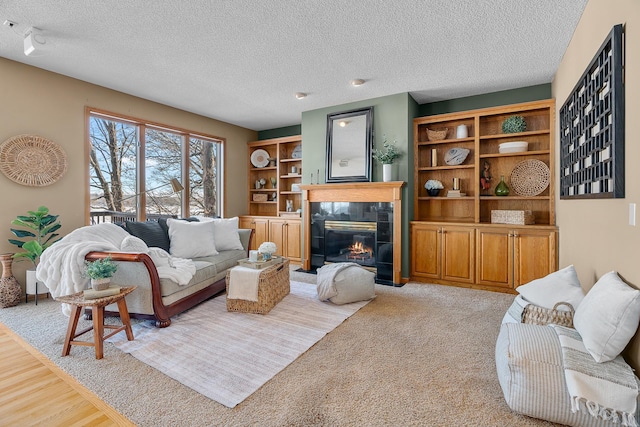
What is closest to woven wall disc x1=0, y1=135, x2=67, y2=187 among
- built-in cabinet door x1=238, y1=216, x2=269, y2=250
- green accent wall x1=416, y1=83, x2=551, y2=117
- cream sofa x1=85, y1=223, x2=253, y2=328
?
cream sofa x1=85, y1=223, x2=253, y2=328

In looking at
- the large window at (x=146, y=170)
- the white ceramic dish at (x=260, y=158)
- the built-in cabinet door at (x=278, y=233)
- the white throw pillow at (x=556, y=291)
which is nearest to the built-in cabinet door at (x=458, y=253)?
the white throw pillow at (x=556, y=291)

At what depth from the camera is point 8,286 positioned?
10.7 feet

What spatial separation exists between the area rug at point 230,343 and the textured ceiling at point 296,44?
2.64m

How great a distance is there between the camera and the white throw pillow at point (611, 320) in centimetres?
146

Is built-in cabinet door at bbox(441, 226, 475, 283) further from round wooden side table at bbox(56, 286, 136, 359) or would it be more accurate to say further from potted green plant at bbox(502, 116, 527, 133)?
round wooden side table at bbox(56, 286, 136, 359)

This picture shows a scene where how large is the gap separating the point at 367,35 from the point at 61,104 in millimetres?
3668

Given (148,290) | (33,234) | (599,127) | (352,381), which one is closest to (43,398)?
(148,290)

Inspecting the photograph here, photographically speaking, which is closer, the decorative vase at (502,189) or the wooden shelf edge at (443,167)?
the decorative vase at (502,189)

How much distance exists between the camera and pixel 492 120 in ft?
14.5

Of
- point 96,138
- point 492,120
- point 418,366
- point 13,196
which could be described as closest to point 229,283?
point 418,366

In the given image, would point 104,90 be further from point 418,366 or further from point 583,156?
point 583,156

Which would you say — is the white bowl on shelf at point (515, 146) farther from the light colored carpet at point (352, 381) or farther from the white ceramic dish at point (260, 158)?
the white ceramic dish at point (260, 158)

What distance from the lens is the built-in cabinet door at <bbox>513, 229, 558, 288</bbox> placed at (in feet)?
11.9

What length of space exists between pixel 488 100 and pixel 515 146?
80 cm
